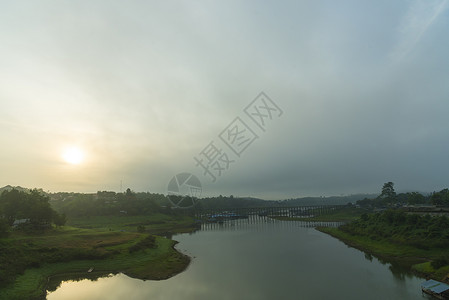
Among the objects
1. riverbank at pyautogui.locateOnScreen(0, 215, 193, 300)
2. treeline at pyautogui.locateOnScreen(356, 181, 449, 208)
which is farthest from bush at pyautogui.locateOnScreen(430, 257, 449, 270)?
treeline at pyautogui.locateOnScreen(356, 181, 449, 208)

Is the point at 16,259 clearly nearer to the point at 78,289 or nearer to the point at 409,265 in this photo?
the point at 78,289

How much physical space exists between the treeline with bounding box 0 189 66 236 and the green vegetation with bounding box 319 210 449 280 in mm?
71608

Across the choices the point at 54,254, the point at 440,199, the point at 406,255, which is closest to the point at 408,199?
the point at 440,199

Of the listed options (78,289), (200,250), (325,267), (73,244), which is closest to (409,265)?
(325,267)

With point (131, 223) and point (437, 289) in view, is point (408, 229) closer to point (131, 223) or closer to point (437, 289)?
point (437, 289)

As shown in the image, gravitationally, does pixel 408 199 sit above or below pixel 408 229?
above

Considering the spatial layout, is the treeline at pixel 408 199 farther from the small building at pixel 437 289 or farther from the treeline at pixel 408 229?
the small building at pixel 437 289

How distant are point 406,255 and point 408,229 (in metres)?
10.3

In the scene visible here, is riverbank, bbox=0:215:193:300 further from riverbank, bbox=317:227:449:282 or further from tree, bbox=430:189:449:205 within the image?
tree, bbox=430:189:449:205

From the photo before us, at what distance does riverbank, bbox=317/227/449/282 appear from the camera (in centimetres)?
3573

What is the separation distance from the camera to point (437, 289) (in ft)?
93.6

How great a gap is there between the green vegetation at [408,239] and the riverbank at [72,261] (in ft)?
123

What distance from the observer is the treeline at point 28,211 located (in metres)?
58.8

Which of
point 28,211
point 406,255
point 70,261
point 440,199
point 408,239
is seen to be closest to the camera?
point 70,261
